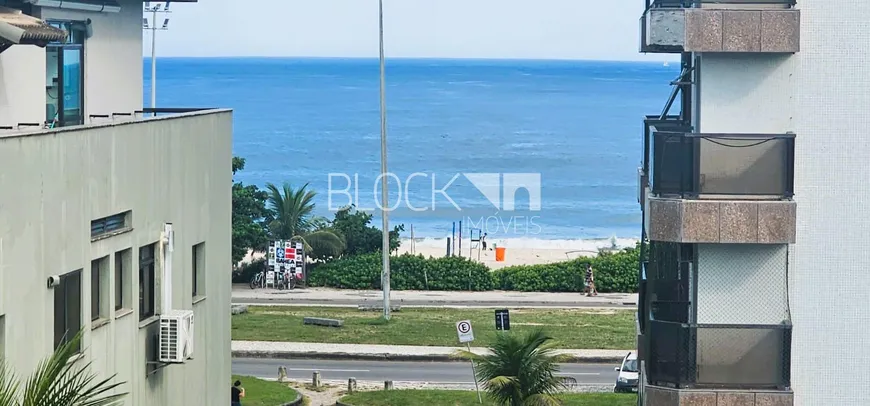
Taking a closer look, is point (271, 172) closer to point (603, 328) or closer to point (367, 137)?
point (367, 137)

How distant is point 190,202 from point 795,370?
27.9 feet

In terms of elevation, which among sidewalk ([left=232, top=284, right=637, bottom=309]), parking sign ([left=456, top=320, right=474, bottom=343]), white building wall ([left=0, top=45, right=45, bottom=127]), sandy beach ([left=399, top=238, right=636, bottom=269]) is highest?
white building wall ([left=0, top=45, right=45, bottom=127])

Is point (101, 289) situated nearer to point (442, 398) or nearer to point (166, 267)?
point (166, 267)

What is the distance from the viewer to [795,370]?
14.7 metres

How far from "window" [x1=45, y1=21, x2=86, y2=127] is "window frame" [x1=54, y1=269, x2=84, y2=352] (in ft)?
14.6

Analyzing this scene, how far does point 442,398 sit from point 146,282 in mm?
13296

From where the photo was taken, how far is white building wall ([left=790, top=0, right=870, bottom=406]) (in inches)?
572

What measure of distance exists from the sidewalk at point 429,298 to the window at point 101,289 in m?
Answer: 32.2

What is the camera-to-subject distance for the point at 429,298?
169 ft

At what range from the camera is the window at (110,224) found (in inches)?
634

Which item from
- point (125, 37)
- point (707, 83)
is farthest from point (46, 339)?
point (125, 37)

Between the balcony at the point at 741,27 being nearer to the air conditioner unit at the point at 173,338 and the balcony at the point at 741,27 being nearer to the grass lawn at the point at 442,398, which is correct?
the air conditioner unit at the point at 173,338

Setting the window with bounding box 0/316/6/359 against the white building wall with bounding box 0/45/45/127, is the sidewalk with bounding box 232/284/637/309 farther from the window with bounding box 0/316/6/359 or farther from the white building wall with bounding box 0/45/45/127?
the window with bounding box 0/316/6/359

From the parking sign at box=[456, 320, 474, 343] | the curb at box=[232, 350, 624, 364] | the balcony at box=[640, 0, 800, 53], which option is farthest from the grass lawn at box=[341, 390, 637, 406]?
the balcony at box=[640, 0, 800, 53]
